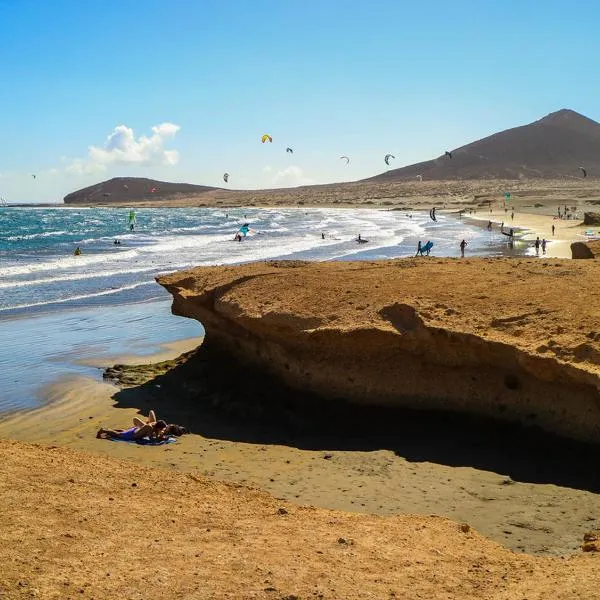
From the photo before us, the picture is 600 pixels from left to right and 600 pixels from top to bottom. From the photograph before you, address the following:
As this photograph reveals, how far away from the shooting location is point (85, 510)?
6.70m

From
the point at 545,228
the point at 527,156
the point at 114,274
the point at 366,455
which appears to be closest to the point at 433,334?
the point at 366,455

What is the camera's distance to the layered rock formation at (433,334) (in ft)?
30.5

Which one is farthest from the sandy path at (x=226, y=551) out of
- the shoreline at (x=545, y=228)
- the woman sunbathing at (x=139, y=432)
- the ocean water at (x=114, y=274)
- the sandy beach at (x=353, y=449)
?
the shoreline at (x=545, y=228)

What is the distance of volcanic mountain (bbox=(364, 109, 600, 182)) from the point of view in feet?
521

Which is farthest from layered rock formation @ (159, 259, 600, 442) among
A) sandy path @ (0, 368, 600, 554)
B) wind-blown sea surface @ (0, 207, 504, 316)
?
wind-blown sea surface @ (0, 207, 504, 316)

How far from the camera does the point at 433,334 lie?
1005 centimetres

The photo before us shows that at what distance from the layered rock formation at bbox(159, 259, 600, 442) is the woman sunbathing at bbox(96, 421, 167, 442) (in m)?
2.12

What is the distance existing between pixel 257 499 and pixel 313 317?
149 inches

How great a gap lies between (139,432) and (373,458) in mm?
3488

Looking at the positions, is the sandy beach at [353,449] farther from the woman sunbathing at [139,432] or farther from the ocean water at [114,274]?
the ocean water at [114,274]

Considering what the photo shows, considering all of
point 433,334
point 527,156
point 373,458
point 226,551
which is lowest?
point 373,458

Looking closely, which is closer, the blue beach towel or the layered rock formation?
the layered rock formation

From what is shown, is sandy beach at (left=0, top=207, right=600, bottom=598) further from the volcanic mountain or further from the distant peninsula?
the volcanic mountain

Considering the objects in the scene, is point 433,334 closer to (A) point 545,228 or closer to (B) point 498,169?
(A) point 545,228
